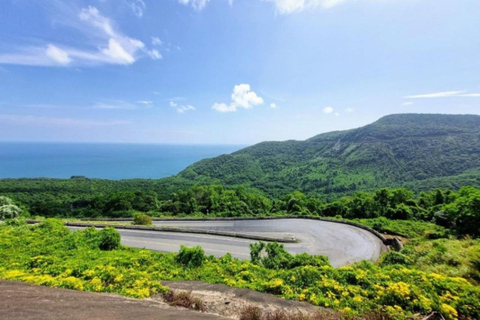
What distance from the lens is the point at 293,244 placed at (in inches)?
724

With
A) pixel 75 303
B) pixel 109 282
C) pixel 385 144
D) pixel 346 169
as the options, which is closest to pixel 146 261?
pixel 109 282

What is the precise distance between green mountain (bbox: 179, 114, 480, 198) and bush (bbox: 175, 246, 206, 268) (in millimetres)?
100820

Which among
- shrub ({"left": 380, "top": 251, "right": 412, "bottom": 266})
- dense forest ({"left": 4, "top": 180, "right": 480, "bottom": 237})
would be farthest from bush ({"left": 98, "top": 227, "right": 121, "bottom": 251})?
dense forest ({"left": 4, "top": 180, "right": 480, "bottom": 237})

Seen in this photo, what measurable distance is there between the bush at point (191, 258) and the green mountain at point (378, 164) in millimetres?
100820

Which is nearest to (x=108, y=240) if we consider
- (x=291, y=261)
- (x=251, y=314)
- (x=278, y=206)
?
(x=291, y=261)

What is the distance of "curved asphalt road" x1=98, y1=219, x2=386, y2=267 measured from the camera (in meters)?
16.5

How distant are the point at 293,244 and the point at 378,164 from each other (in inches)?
5602

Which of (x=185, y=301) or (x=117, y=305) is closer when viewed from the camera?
(x=117, y=305)

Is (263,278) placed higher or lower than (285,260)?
higher

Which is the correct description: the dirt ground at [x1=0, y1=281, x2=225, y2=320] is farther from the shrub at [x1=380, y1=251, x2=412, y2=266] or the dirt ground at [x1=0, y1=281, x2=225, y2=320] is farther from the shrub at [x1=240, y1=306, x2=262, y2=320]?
the shrub at [x1=380, y1=251, x2=412, y2=266]

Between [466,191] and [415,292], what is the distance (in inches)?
1331

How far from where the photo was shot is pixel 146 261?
929cm

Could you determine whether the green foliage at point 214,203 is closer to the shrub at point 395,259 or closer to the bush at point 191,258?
the bush at point 191,258

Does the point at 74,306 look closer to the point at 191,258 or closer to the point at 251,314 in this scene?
the point at 251,314
